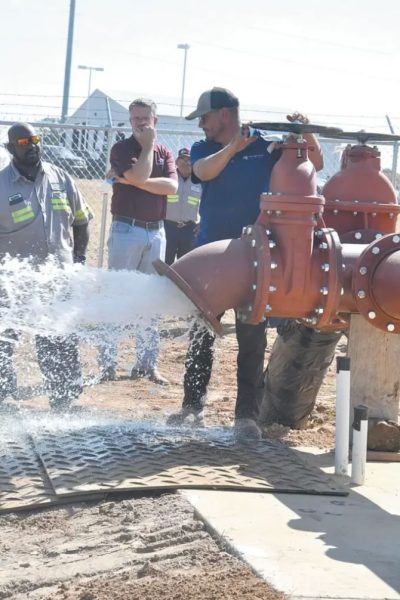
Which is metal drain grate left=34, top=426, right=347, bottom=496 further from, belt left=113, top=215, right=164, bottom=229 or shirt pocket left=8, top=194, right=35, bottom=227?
belt left=113, top=215, right=164, bottom=229

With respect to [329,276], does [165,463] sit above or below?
below

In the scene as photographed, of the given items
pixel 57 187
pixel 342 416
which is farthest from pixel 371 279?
pixel 57 187

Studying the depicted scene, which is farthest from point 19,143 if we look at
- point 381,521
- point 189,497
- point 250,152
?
point 381,521

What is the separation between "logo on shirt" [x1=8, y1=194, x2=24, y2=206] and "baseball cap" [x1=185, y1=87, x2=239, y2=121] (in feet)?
4.87

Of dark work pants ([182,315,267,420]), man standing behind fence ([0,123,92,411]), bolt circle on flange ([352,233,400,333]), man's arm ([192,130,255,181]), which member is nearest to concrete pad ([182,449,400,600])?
bolt circle on flange ([352,233,400,333])

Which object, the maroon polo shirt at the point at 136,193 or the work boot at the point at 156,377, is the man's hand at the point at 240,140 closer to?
the maroon polo shirt at the point at 136,193

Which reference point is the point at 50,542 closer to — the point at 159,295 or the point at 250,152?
the point at 159,295

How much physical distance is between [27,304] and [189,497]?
1.56 meters

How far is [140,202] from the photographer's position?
25.8ft

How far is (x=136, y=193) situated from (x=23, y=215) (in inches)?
46.9

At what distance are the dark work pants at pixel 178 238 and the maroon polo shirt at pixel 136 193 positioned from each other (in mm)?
2385

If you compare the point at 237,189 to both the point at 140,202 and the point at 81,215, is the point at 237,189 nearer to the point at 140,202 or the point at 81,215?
the point at 81,215

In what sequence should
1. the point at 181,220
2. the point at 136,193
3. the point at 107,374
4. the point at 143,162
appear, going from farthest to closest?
the point at 181,220 → the point at 107,374 → the point at 136,193 → the point at 143,162

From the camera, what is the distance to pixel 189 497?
446 centimetres
